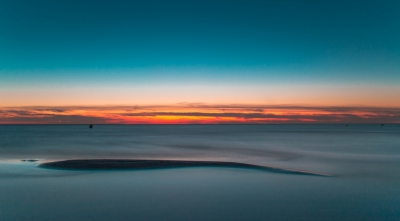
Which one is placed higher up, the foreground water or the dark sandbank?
the foreground water

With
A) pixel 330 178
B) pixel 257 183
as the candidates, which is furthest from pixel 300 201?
pixel 330 178

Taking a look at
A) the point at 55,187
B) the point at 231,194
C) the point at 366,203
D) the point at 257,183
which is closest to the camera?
the point at 366,203

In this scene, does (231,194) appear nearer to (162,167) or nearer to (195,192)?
(195,192)

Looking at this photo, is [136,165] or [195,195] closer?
[195,195]

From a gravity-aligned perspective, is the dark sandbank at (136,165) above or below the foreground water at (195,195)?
below

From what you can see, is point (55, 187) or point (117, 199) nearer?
point (117, 199)

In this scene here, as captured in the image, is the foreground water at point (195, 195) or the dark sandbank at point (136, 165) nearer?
the foreground water at point (195, 195)

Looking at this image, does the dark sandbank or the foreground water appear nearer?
the foreground water

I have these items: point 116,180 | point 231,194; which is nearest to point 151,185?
point 116,180

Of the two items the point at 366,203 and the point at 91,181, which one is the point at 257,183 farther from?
the point at 91,181

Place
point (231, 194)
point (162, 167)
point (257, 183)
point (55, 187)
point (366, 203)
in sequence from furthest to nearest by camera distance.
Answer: point (162, 167)
point (257, 183)
point (55, 187)
point (231, 194)
point (366, 203)

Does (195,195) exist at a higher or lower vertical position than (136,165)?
higher
